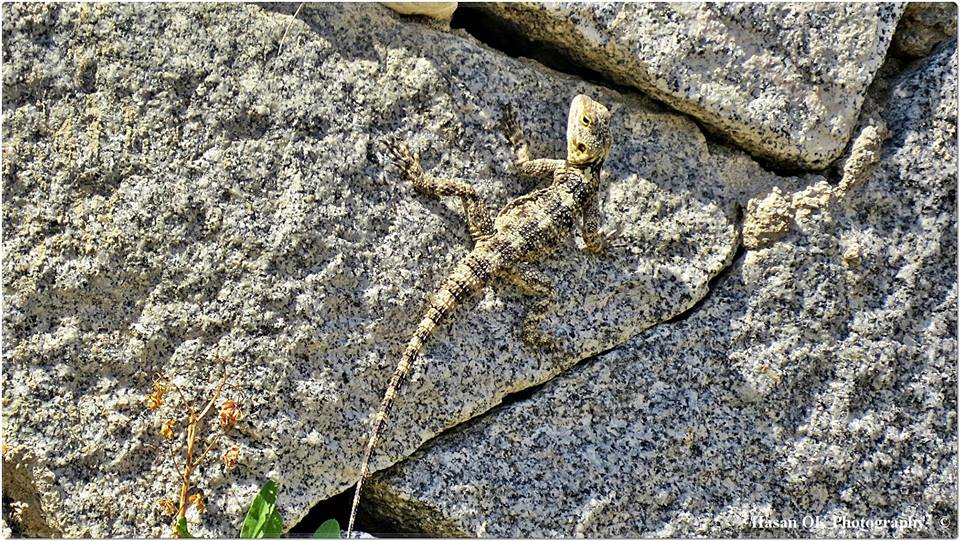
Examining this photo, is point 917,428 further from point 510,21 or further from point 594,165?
point 510,21

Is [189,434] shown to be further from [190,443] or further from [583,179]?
[583,179]

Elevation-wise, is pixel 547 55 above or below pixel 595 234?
above

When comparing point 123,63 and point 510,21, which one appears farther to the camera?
point 510,21

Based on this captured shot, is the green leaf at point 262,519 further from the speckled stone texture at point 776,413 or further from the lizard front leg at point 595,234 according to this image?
the lizard front leg at point 595,234

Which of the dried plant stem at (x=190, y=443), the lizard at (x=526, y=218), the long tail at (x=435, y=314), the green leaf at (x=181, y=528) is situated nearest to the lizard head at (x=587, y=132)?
the lizard at (x=526, y=218)

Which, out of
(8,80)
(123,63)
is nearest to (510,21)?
(123,63)

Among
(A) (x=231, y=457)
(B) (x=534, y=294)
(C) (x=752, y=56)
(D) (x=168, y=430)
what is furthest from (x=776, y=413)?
(D) (x=168, y=430)

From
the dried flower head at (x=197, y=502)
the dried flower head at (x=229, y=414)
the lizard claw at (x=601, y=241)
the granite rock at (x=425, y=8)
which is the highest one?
the granite rock at (x=425, y=8)

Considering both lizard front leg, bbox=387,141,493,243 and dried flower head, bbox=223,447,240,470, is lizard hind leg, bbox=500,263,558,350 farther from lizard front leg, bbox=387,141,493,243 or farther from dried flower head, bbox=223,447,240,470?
dried flower head, bbox=223,447,240,470
